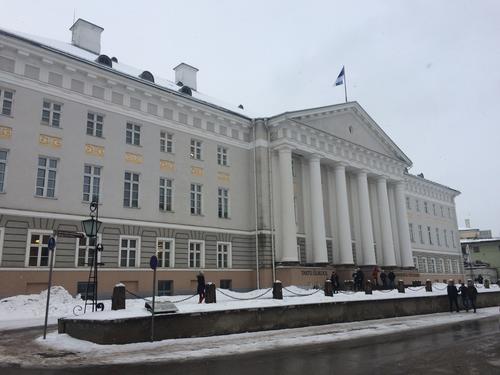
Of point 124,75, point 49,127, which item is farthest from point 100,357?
point 124,75

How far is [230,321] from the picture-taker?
49.9 feet

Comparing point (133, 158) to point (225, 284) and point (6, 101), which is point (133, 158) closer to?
point (6, 101)

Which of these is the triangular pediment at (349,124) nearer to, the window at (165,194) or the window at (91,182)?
the window at (165,194)

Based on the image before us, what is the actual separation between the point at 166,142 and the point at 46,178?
879cm

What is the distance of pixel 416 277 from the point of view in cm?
4559

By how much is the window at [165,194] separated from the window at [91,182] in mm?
4550

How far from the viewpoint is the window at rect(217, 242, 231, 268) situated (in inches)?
1261

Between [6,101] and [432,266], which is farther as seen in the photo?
[432,266]

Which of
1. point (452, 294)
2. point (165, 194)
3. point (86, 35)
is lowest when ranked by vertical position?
point (452, 294)

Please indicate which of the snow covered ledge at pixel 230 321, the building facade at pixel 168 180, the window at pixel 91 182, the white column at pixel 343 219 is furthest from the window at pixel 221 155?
the snow covered ledge at pixel 230 321

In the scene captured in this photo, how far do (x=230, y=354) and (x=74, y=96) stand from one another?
20.1 meters

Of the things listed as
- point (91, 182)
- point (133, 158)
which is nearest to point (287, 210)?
point (133, 158)

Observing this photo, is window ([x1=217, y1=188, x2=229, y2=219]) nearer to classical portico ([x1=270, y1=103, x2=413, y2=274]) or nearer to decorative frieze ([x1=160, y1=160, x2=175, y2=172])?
classical portico ([x1=270, y1=103, x2=413, y2=274])

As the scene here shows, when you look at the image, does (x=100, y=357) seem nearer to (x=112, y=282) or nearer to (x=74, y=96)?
(x=112, y=282)
